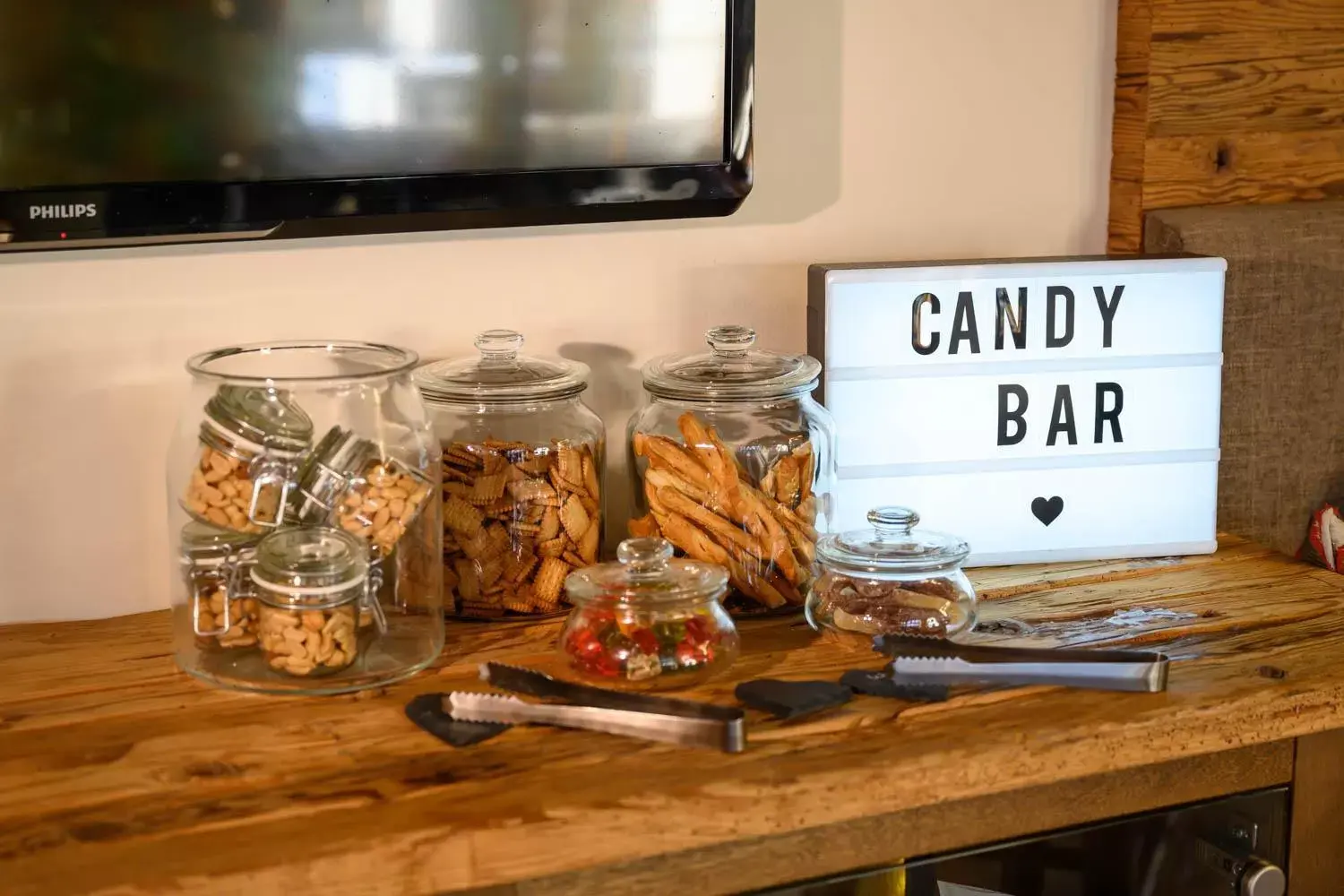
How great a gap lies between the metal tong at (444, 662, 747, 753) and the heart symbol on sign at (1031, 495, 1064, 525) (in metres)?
0.54

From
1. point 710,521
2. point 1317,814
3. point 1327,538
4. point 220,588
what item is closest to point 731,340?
point 710,521

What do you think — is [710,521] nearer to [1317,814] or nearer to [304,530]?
[304,530]

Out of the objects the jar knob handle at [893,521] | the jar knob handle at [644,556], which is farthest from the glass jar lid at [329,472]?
the jar knob handle at [893,521]

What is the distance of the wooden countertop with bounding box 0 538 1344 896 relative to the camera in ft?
3.01

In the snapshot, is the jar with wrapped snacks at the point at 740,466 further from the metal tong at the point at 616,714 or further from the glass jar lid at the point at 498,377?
the metal tong at the point at 616,714

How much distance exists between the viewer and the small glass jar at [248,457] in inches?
44.5

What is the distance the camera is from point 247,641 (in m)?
1.16

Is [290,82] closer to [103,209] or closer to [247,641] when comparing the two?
[103,209]

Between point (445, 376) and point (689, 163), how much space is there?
0.33m

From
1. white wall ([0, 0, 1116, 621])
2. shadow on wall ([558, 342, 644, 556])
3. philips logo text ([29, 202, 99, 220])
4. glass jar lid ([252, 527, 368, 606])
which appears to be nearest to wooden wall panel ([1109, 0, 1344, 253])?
white wall ([0, 0, 1116, 621])

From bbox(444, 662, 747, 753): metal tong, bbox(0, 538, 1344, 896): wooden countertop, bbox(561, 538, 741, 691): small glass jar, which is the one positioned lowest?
bbox(0, 538, 1344, 896): wooden countertop

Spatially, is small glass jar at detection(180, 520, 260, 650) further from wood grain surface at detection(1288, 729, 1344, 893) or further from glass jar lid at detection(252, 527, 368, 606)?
wood grain surface at detection(1288, 729, 1344, 893)

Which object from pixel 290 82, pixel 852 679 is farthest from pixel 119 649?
pixel 852 679

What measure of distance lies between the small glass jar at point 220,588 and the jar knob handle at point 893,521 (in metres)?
0.54
